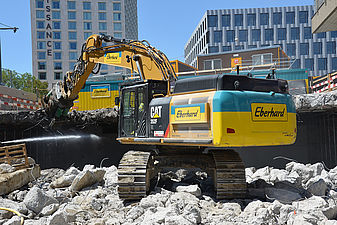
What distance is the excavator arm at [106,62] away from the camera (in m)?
9.01

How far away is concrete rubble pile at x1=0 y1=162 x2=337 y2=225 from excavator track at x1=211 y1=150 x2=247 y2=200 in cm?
23

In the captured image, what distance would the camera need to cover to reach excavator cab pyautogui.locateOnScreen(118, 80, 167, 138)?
8.01m

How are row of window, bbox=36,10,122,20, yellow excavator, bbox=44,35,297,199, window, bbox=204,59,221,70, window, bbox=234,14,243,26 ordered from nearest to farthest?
yellow excavator, bbox=44,35,297,199
window, bbox=204,59,221,70
window, bbox=234,14,243,26
row of window, bbox=36,10,122,20

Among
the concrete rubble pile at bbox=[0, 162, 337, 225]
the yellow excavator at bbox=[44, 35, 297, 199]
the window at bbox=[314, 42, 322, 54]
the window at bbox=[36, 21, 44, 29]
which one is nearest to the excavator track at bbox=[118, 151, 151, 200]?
the yellow excavator at bbox=[44, 35, 297, 199]

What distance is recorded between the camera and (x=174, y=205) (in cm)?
645

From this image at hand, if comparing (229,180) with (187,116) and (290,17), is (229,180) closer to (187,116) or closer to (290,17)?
(187,116)

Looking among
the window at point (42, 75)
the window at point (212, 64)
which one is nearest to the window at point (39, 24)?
the window at point (42, 75)

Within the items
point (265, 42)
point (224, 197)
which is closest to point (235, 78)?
point (224, 197)

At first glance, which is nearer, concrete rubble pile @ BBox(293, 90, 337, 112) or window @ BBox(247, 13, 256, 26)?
concrete rubble pile @ BBox(293, 90, 337, 112)

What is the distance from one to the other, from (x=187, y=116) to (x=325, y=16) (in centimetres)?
1348

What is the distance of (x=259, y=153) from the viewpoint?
13.3 metres

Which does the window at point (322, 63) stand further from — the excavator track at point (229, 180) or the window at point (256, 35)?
the excavator track at point (229, 180)

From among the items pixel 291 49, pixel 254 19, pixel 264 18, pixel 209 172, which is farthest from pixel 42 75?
pixel 209 172

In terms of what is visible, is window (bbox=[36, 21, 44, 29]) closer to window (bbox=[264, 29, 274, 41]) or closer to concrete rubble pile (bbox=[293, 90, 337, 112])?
window (bbox=[264, 29, 274, 41])
